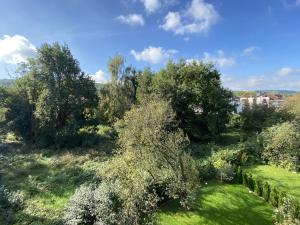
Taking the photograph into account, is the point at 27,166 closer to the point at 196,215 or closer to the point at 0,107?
the point at 0,107

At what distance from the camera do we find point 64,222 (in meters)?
12.8

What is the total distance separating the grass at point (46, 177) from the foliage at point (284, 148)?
1439 cm

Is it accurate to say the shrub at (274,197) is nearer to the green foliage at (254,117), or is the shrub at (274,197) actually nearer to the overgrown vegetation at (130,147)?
the overgrown vegetation at (130,147)

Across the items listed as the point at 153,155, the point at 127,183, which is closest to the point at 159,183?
the point at 153,155

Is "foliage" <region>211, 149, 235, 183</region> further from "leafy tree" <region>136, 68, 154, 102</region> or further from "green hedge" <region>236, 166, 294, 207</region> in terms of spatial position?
"leafy tree" <region>136, 68, 154, 102</region>

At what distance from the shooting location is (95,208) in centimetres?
1289

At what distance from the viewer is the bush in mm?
12266

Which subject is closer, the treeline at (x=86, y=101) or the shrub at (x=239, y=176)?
the shrub at (x=239, y=176)

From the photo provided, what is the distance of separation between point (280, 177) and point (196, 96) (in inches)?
491

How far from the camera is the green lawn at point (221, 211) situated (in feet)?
45.5

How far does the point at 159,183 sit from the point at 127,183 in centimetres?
317

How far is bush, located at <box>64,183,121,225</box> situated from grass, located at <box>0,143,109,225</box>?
1.06 metres

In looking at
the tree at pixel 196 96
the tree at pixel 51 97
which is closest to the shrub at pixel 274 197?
the tree at pixel 196 96

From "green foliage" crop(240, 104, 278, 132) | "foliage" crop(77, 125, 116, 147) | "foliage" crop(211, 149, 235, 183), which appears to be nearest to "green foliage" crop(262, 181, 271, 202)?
"foliage" crop(211, 149, 235, 183)
